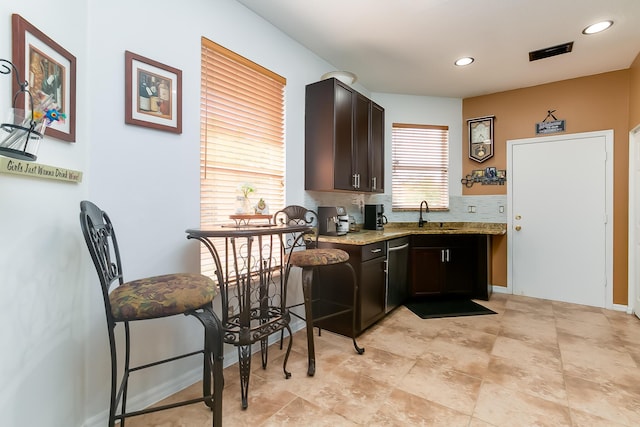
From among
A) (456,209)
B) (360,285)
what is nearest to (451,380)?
(360,285)

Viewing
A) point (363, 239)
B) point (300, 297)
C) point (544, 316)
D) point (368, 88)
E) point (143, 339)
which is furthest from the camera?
point (368, 88)

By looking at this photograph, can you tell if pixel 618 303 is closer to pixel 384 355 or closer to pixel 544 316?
pixel 544 316

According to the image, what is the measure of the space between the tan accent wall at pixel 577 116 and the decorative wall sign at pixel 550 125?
5 centimetres

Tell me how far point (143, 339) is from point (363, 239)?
1.74 m

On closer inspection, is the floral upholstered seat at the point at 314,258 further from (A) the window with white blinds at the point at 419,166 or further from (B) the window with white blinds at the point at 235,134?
(A) the window with white blinds at the point at 419,166

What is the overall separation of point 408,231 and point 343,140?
1348 mm

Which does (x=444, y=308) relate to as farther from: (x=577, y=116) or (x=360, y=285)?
(x=577, y=116)

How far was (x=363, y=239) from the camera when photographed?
2582mm

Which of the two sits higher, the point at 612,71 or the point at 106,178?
the point at 612,71

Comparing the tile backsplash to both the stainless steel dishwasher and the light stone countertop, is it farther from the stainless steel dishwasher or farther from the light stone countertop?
the stainless steel dishwasher

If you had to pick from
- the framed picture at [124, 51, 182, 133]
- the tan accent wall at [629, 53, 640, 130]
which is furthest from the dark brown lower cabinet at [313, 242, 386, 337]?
the tan accent wall at [629, 53, 640, 130]

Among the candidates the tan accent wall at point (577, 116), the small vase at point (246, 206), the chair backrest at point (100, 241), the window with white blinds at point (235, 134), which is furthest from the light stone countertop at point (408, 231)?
the chair backrest at point (100, 241)

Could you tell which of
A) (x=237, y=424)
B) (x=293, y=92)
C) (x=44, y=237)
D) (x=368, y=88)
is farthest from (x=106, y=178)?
(x=368, y=88)

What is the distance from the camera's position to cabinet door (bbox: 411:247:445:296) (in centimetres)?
347
